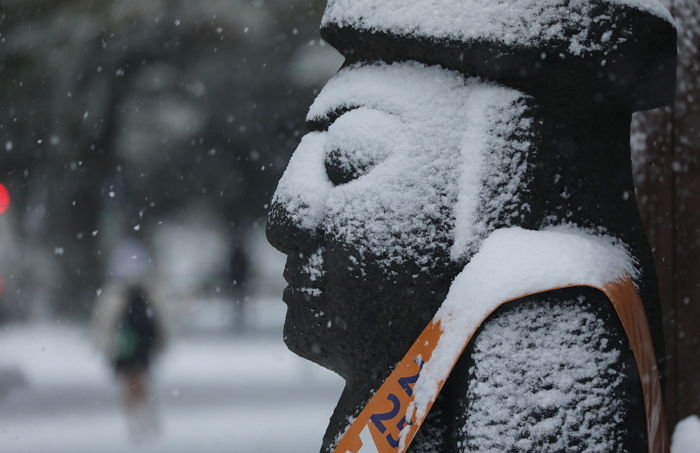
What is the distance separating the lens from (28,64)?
925cm

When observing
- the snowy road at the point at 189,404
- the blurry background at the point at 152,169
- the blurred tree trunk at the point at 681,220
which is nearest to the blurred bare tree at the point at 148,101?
the blurry background at the point at 152,169

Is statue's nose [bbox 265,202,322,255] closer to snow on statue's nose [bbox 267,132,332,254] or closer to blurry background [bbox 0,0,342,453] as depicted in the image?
snow on statue's nose [bbox 267,132,332,254]

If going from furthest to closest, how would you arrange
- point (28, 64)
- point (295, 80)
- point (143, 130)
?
point (143, 130) → point (295, 80) → point (28, 64)

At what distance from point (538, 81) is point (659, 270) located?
1.29m

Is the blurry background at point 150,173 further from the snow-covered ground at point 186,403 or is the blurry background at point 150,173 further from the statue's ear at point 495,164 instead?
the statue's ear at point 495,164

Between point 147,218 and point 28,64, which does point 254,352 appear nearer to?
point 147,218

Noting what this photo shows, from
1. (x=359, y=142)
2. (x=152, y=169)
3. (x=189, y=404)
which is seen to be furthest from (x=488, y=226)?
(x=152, y=169)

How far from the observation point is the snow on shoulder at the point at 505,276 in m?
1.71

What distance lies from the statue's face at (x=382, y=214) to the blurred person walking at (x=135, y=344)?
6.04 m

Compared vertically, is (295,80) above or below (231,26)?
below

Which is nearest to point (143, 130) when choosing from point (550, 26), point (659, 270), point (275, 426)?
point (275, 426)

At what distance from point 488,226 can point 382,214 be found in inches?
9.0

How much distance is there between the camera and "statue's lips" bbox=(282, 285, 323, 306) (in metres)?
1.95

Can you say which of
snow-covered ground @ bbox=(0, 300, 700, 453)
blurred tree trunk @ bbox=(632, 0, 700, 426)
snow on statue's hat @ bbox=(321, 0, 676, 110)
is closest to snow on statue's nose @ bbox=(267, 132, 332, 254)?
snow on statue's hat @ bbox=(321, 0, 676, 110)
